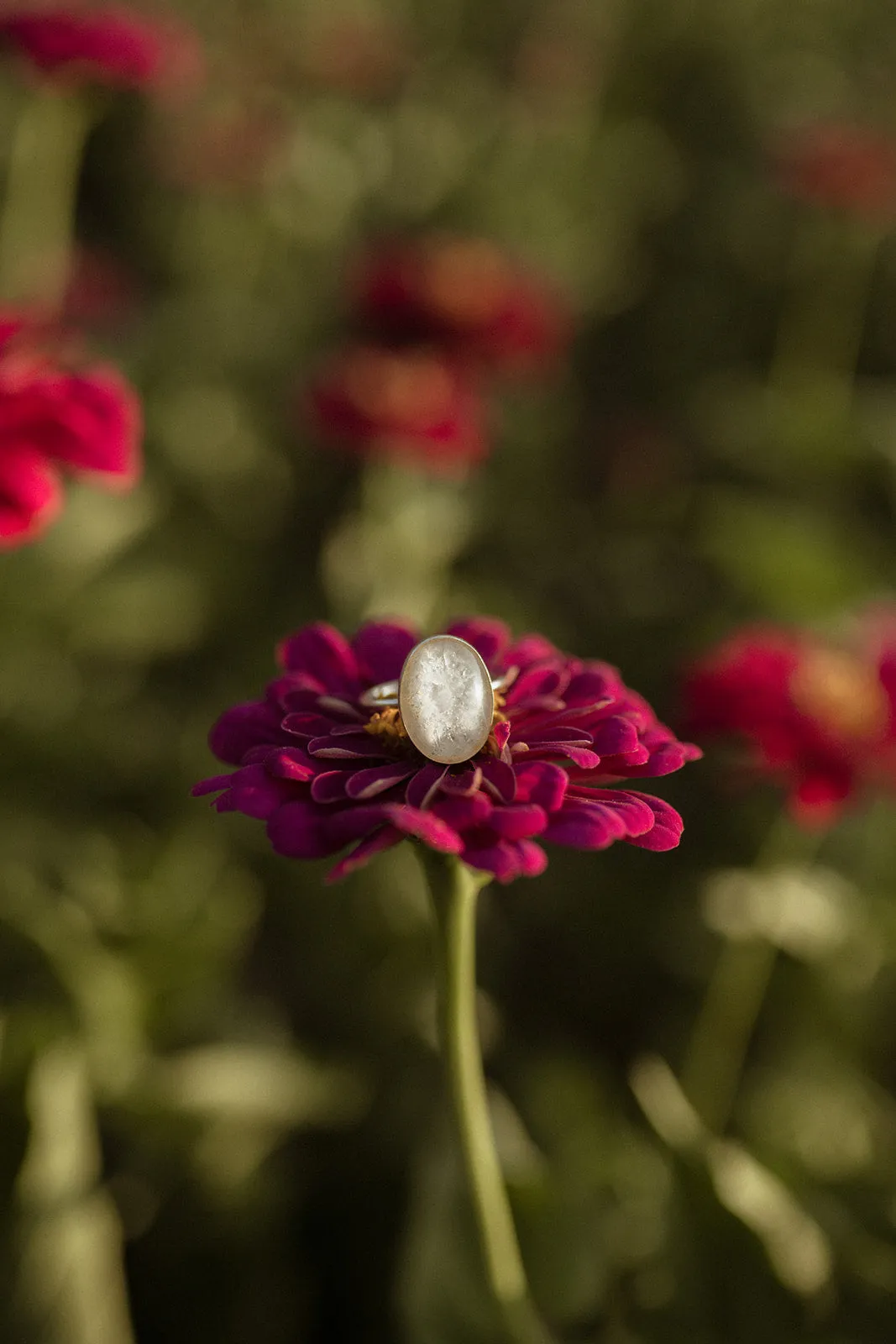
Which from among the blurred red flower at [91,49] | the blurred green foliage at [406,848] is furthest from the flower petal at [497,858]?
the blurred red flower at [91,49]

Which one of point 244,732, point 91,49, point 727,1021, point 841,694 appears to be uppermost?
point 91,49

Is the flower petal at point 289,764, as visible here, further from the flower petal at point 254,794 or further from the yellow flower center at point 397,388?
the yellow flower center at point 397,388

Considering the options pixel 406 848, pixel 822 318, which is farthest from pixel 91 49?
pixel 822 318

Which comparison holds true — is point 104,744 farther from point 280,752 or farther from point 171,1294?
point 280,752

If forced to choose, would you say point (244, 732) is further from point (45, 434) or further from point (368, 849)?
point (45, 434)

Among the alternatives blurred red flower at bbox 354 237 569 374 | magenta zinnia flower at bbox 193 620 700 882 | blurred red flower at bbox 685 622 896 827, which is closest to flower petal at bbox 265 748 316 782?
magenta zinnia flower at bbox 193 620 700 882

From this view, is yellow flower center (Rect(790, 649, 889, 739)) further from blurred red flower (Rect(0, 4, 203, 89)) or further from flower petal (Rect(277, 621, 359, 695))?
blurred red flower (Rect(0, 4, 203, 89))
